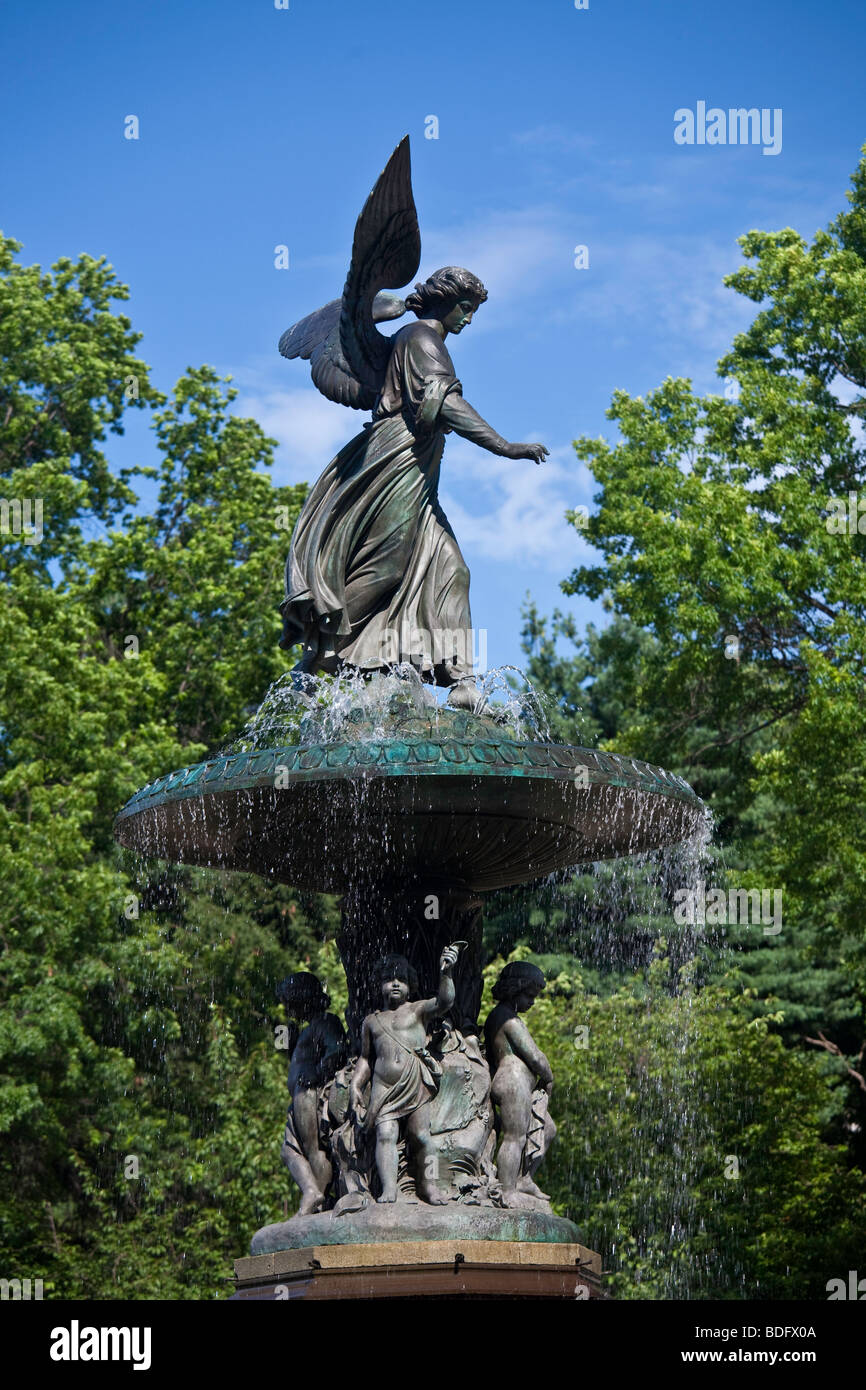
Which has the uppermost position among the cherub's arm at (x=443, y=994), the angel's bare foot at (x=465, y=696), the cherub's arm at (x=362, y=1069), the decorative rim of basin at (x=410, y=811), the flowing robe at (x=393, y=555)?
the flowing robe at (x=393, y=555)

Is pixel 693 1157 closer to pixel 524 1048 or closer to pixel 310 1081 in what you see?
pixel 524 1048

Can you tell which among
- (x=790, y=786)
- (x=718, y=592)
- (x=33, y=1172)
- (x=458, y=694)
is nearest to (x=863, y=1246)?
(x=790, y=786)

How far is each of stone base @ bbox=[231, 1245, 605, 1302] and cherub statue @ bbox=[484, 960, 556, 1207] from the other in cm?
50

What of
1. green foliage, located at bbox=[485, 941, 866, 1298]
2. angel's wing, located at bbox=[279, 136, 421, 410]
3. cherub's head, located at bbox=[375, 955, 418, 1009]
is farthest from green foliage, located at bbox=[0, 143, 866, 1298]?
cherub's head, located at bbox=[375, 955, 418, 1009]

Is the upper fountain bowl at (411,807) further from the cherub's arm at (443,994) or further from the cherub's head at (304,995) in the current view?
the cherub's arm at (443,994)

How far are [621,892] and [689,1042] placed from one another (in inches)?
249

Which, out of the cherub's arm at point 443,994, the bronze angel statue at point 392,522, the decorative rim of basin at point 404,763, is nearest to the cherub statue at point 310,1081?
the cherub's arm at point 443,994

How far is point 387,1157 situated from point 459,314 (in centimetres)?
527

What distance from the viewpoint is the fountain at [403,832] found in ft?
27.9

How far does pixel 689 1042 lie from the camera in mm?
22781

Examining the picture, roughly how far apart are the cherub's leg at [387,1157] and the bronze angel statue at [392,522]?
2645mm

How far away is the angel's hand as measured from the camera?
1009 centimetres

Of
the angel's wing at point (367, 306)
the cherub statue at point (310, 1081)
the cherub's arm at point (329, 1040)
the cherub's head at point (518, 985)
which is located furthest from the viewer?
the angel's wing at point (367, 306)
